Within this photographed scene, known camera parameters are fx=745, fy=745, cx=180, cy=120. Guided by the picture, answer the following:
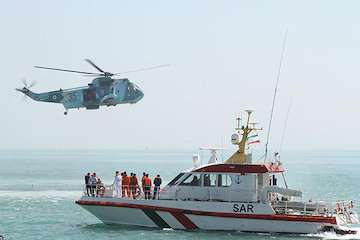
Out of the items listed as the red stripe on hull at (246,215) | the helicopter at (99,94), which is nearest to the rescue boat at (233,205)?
the red stripe on hull at (246,215)

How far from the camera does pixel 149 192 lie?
26.4m

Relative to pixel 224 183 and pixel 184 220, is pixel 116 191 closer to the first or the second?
pixel 184 220

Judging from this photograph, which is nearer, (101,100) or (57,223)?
(57,223)

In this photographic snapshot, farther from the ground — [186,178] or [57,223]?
[186,178]

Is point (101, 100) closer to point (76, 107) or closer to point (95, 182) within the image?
point (76, 107)

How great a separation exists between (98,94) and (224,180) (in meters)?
31.4

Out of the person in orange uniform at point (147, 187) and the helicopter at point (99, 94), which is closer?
the person in orange uniform at point (147, 187)

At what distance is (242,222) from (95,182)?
222 inches

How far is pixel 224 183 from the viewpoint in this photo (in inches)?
1013

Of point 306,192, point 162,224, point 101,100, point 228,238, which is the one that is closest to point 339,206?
point 228,238

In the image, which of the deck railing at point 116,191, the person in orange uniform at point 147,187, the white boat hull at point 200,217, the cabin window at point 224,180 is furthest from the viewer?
the deck railing at point 116,191

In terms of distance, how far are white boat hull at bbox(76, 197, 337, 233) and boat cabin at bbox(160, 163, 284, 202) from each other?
0.48 meters

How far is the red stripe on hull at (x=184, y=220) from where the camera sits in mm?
25328

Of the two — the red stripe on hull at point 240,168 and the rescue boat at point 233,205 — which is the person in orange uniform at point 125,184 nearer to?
the rescue boat at point 233,205
